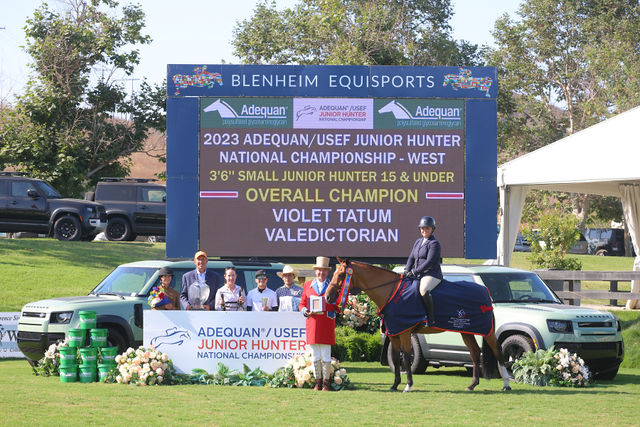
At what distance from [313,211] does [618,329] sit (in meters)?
5.30

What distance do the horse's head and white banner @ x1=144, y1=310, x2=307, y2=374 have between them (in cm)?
128

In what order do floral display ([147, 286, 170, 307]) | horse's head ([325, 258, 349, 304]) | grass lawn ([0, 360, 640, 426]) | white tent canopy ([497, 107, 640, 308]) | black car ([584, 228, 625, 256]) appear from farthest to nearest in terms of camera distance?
black car ([584, 228, 625, 256]) → white tent canopy ([497, 107, 640, 308]) → floral display ([147, 286, 170, 307]) → horse's head ([325, 258, 349, 304]) → grass lawn ([0, 360, 640, 426])

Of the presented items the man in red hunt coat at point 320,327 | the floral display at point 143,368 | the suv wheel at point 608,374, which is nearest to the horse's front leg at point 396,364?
the man in red hunt coat at point 320,327

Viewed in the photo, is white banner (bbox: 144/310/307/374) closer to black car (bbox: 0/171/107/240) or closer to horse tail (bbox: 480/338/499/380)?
horse tail (bbox: 480/338/499/380)

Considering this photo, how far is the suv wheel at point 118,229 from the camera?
31.7 meters

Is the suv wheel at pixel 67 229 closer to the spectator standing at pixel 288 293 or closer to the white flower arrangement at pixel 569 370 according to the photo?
the spectator standing at pixel 288 293

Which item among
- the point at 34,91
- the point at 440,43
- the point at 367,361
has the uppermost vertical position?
the point at 440,43

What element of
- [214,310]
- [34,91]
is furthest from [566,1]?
[214,310]

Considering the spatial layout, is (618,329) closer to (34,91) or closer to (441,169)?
(441,169)

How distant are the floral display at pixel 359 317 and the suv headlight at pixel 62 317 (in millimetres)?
5786

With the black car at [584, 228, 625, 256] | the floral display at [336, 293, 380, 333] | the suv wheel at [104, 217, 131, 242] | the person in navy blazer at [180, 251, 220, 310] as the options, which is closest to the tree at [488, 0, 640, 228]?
the black car at [584, 228, 625, 256]

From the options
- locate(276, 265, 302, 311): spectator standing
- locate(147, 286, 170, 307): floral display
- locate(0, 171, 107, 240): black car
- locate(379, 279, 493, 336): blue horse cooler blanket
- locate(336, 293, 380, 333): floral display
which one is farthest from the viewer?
locate(0, 171, 107, 240): black car

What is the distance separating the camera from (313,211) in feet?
51.0

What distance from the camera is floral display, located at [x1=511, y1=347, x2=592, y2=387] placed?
1269 centimetres
